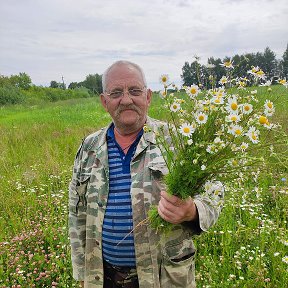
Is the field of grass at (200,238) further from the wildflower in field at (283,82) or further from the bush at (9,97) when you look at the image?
the bush at (9,97)

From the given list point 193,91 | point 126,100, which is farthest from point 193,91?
point 126,100

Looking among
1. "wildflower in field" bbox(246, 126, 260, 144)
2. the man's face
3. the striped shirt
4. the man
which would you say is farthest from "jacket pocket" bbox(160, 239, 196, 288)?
"wildflower in field" bbox(246, 126, 260, 144)

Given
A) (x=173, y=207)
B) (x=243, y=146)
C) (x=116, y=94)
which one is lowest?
(x=173, y=207)

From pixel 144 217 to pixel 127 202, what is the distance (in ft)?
0.47

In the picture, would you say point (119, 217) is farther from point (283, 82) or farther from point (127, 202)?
point (283, 82)

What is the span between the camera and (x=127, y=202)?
Answer: 85.0 inches

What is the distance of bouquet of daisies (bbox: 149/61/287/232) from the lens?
4.40ft

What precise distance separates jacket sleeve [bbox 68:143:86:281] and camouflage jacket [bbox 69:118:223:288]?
0.05ft

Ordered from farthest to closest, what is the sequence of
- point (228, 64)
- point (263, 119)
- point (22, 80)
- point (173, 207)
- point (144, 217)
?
1. point (22, 80)
2. point (144, 217)
3. point (173, 207)
4. point (228, 64)
5. point (263, 119)

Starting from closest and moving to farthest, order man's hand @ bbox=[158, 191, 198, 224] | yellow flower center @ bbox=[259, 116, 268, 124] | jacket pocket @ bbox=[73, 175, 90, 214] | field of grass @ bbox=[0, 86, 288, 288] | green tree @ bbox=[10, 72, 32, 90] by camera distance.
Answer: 1. yellow flower center @ bbox=[259, 116, 268, 124]
2. man's hand @ bbox=[158, 191, 198, 224]
3. jacket pocket @ bbox=[73, 175, 90, 214]
4. field of grass @ bbox=[0, 86, 288, 288]
5. green tree @ bbox=[10, 72, 32, 90]

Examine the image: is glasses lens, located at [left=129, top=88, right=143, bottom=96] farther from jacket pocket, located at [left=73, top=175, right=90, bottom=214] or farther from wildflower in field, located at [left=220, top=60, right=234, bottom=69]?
wildflower in field, located at [left=220, top=60, right=234, bottom=69]

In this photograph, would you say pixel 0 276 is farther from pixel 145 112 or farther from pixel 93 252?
pixel 145 112

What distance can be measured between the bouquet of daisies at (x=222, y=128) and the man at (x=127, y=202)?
508 mm

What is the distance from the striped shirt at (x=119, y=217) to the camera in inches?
85.0
